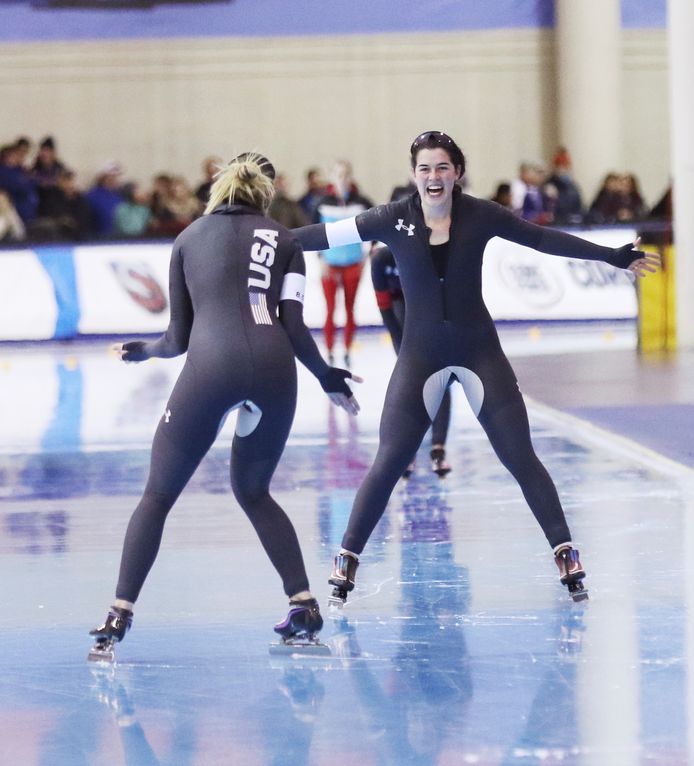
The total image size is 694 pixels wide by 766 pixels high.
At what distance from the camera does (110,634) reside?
5109mm

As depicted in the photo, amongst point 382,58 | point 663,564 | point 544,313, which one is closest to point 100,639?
point 663,564

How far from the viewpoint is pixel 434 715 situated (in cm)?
447

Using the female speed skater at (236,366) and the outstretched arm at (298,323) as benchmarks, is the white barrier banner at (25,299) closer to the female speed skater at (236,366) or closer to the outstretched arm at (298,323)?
the female speed skater at (236,366)

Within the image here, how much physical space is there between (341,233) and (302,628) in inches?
61.1

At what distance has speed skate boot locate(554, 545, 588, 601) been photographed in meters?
5.85

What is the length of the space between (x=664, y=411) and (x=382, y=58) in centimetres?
1496

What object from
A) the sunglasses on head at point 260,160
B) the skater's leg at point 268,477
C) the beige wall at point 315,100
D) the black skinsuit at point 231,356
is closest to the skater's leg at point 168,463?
the black skinsuit at point 231,356

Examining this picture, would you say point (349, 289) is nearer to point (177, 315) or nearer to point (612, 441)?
point (612, 441)

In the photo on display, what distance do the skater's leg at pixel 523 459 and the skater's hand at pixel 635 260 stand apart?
65 cm

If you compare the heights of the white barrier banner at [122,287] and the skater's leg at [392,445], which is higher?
the skater's leg at [392,445]

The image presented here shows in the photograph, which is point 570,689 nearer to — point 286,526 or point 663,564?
point 286,526

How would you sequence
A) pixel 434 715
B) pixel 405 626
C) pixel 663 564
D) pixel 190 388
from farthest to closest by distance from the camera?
pixel 663 564 → pixel 405 626 → pixel 190 388 → pixel 434 715

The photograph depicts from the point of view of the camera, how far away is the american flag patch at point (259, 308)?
16.7ft

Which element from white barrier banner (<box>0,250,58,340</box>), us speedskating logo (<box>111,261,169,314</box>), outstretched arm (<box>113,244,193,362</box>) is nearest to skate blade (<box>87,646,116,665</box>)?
outstretched arm (<box>113,244,193,362</box>)
